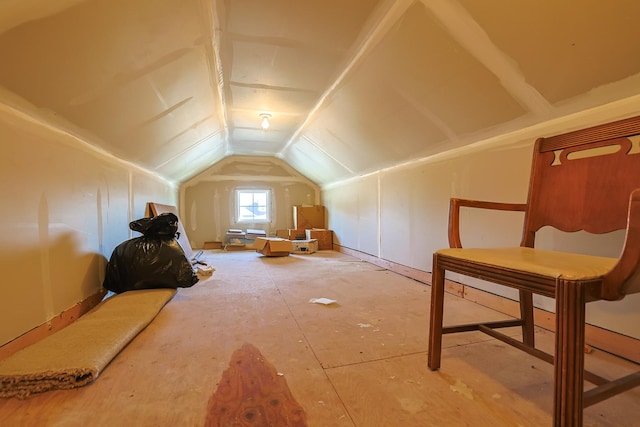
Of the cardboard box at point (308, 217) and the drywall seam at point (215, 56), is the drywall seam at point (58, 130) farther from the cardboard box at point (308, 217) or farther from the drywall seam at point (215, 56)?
the cardboard box at point (308, 217)

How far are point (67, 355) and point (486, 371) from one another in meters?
1.72

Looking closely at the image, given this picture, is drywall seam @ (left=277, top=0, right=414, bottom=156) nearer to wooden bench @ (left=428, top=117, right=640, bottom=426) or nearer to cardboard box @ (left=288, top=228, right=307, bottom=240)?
wooden bench @ (left=428, top=117, right=640, bottom=426)

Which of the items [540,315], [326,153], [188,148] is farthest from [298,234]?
[540,315]

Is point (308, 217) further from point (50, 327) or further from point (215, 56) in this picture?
point (50, 327)

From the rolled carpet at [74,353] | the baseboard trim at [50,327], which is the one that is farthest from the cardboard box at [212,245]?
the rolled carpet at [74,353]

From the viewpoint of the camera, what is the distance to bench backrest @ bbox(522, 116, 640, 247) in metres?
1.03

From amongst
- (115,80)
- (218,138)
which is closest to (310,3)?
(115,80)

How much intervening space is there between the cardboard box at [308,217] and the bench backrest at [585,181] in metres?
4.48

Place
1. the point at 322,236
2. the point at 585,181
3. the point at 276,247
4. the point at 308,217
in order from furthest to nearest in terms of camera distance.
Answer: the point at 308,217 < the point at 322,236 < the point at 276,247 < the point at 585,181

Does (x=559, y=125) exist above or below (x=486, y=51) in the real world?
below

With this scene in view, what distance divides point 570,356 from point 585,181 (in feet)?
2.56

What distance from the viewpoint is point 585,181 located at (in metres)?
1.15

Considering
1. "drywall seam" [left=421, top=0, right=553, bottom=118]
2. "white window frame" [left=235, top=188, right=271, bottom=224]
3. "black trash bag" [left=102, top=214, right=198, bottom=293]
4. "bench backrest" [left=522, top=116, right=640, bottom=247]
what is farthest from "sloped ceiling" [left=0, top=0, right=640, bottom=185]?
"white window frame" [left=235, top=188, right=271, bottom=224]

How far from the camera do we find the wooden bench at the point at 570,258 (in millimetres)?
714
